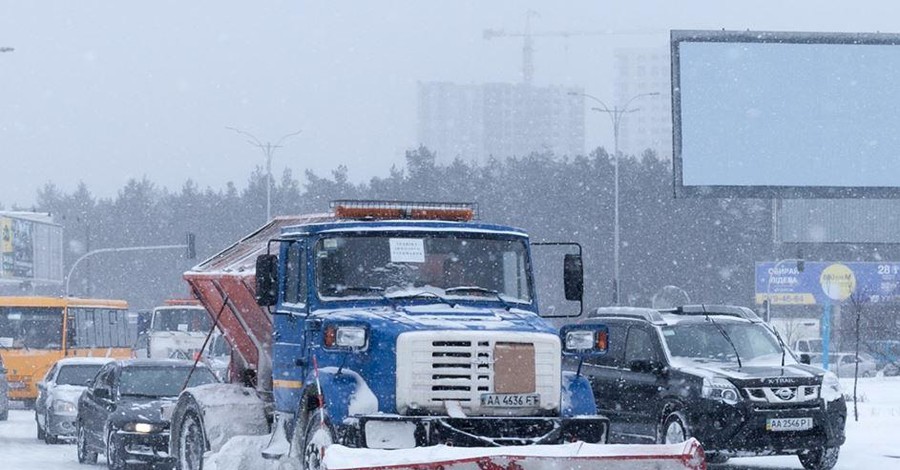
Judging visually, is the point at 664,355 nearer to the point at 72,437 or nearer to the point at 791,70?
the point at 72,437

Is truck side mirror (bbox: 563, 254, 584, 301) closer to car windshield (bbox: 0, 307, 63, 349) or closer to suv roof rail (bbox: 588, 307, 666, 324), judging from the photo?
suv roof rail (bbox: 588, 307, 666, 324)

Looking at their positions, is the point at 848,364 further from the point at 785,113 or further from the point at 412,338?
the point at 412,338

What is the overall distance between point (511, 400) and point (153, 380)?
970 centimetres

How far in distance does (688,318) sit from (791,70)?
25.5m

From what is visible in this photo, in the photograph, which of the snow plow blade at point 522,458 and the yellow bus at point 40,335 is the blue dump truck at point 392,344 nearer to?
the snow plow blade at point 522,458

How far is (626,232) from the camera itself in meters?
100

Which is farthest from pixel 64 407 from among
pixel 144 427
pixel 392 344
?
pixel 392 344

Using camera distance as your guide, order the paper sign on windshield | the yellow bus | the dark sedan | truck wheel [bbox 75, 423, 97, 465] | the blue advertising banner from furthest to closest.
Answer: the blue advertising banner
the yellow bus
truck wheel [bbox 75, 423, 97, 465]
the dark sedan
the paper sign on windshield

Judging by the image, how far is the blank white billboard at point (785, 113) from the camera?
43.3 m

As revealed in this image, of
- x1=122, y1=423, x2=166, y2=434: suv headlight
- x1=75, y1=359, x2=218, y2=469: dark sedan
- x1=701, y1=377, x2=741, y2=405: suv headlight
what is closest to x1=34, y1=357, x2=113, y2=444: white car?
x1=75, y1=359, x2=218, y2=469: dark sedan

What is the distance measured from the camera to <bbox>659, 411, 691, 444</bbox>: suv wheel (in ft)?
61.0

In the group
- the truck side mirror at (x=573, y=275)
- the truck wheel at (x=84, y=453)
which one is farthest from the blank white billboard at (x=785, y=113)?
the truck side mirror at (x=573, y=275)

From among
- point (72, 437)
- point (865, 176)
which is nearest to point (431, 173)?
point (865, 176)

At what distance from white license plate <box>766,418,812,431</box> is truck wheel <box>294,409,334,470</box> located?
21.8 ft
